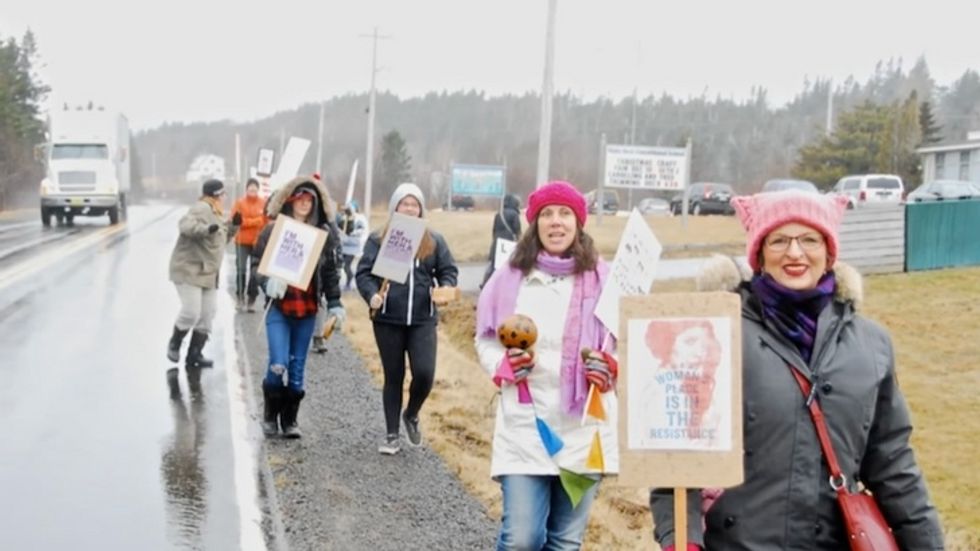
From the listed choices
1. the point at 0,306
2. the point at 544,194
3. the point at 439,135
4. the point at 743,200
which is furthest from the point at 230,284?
the point at 439,135

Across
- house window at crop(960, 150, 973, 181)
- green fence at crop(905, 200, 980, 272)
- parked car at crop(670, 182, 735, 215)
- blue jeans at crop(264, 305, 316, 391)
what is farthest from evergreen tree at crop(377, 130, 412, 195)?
blue jeans at crop(264, 305, 316, 391)

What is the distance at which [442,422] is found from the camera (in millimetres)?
9594

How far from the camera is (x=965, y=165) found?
201 feet

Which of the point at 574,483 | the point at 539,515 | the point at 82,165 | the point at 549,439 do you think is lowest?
the point at 539,515

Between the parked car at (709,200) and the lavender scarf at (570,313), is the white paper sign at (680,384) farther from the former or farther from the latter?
the parked car at (709,200)

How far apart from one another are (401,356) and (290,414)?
1.06 metres

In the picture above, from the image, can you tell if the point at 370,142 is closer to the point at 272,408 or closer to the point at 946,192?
the point at 946,192

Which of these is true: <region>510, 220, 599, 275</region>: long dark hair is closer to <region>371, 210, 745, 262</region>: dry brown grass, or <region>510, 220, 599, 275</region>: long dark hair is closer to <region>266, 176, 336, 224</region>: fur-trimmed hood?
<region>266, 176, 336, 224</region>: fur-trimmed hood

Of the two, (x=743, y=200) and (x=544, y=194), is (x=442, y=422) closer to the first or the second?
(x=544, y=194)

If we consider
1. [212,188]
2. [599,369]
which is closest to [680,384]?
[599,369]

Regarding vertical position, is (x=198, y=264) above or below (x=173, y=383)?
above

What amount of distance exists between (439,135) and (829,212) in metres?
159

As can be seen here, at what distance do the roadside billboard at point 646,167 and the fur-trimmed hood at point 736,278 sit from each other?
3267 cm

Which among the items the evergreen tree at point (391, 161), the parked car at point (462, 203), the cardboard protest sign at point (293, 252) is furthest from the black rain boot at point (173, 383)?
the evergreen tree at point (391, 161)
